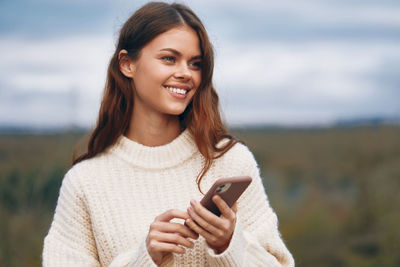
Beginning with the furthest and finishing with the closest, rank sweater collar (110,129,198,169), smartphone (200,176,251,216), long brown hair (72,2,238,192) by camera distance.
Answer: sweater collar (110,129,198,169) < long brown hair (72,2,238,192) < smartphone (200,176,251,216)

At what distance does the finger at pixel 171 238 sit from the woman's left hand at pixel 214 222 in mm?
80

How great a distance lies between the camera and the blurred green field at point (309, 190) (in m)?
10.2

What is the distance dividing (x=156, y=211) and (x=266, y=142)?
57.9 ft

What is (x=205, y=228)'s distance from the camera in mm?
2158

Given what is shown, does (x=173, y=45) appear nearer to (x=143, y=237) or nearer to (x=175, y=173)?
(x=175, y=173)

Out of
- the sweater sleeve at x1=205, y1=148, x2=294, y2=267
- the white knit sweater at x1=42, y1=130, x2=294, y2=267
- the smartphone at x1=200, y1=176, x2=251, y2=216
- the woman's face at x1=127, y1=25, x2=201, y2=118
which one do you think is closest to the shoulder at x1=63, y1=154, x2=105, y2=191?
the white knit sweater at x1=42, y1=130, x2=294, y2=267

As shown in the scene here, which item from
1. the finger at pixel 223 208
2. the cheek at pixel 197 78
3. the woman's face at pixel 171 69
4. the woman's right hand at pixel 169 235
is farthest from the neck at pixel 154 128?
the finger at pixel 223 208

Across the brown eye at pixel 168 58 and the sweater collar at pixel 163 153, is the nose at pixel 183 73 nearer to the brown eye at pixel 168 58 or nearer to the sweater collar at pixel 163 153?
the brown eye at pixel 168 58

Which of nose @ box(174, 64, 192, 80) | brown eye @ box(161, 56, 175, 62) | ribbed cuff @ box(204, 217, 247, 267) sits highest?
brown eye @ box(161, 56, 175, 62)

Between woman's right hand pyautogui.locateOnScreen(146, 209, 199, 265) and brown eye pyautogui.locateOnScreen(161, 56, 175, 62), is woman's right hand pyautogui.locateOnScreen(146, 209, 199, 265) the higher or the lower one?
the lower one

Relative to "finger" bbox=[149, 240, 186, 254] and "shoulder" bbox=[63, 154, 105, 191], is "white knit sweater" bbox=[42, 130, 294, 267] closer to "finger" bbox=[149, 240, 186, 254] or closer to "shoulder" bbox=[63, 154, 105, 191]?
"shoulder" bbox=[63, 154, 105, 191]

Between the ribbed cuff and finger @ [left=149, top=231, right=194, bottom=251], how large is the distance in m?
0.10

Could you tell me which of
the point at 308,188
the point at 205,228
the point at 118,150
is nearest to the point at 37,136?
the point at 118,150

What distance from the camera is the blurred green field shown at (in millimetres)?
10211
